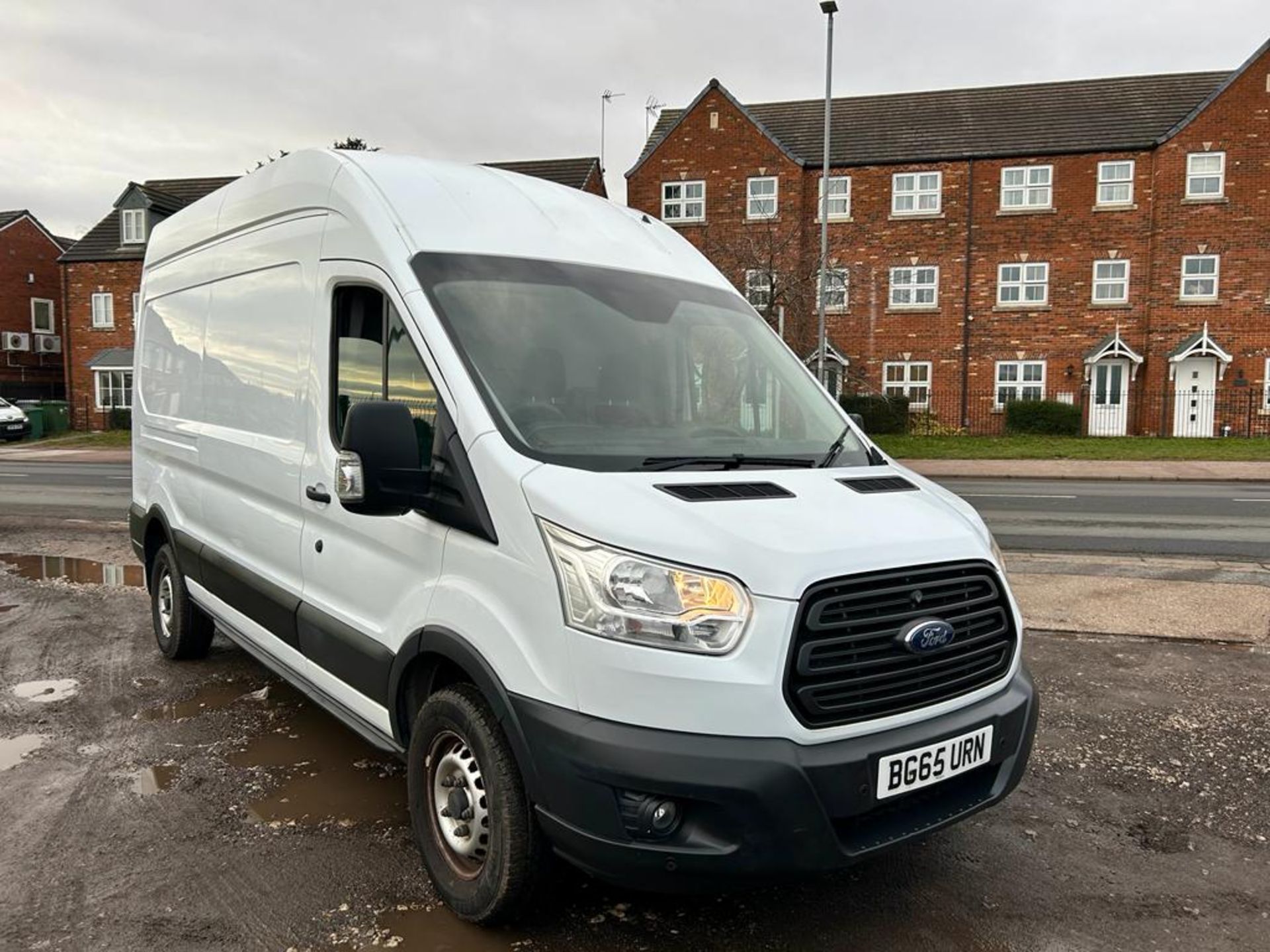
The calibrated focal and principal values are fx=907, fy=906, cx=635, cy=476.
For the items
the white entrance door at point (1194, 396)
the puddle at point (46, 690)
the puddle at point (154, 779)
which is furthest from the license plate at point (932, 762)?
the white entrance door at point (1194, 396)

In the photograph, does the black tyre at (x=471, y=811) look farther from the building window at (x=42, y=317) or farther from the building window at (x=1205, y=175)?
the building window at (x=42, y=317)

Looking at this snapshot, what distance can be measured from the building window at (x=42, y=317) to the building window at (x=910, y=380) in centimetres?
4165

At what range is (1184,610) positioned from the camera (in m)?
6.99

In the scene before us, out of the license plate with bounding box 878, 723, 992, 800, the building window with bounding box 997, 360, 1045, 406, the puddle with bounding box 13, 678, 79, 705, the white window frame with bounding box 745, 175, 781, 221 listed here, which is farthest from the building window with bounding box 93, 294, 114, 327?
the license plate with bounding box 878, 723, 992, 800

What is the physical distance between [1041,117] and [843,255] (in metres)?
8.15

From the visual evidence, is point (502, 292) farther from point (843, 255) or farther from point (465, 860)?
point (843, 255)

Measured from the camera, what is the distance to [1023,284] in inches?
1193

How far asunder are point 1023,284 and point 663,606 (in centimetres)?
3143

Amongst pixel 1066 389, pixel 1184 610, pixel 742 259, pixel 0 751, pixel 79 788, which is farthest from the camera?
pixel 1066 389

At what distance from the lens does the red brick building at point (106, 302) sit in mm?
37594

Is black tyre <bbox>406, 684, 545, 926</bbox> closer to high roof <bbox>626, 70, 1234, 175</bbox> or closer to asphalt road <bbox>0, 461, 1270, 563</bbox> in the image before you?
asphalt road <bbox>0, 461, 1270, 563</bbox>

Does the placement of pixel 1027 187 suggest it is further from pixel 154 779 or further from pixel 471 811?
pixel 471 811

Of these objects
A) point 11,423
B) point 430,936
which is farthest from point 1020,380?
point 11,423

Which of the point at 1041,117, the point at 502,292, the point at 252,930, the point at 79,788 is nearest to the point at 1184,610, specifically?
the point at 502,292
